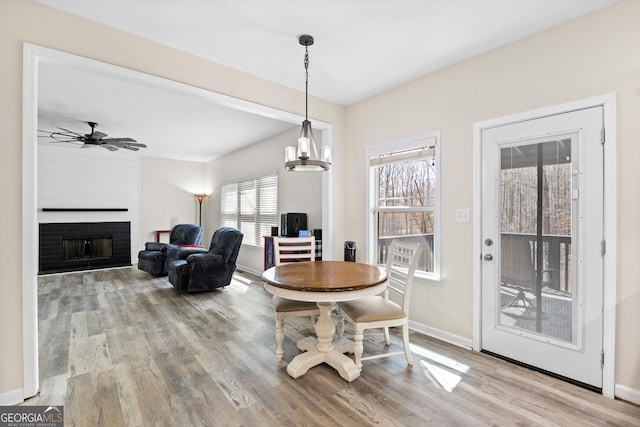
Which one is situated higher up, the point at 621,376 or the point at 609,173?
the point at 609,173

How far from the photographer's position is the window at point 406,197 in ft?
10.1

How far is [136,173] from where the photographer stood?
7137mm

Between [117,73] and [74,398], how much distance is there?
2.34m

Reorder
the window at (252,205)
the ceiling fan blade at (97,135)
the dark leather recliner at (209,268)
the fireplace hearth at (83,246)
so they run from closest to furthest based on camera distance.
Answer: the ceiling fan blade at (97,135)
the dark leather recliner at (209,268)
the window at (252,205)
the fireplace hearth at (83,246)

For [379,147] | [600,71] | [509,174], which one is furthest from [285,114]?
[600,71]

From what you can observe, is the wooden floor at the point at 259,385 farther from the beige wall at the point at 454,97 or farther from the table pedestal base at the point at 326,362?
the beige wall at the point at 454,97

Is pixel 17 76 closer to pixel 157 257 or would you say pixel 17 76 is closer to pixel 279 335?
pixel 279 335

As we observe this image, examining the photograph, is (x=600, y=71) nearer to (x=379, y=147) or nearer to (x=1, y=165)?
(x=379, y=147)

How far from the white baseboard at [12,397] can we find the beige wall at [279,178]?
11.2 ft

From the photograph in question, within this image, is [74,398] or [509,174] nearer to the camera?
[74,398]

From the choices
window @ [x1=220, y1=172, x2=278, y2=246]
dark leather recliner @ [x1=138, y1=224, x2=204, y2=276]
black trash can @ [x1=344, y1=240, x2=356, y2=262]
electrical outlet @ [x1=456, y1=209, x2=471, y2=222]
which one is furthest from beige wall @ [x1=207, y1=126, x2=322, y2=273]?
electrical outlet @ [x1=456, y1=209, x2=471, y2=222]

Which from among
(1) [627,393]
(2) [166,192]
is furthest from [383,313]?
(2) [166,192]

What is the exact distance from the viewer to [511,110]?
8.16 feet

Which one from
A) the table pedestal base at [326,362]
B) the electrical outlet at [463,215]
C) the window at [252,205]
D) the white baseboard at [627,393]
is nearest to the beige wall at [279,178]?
the window at [252,205]
